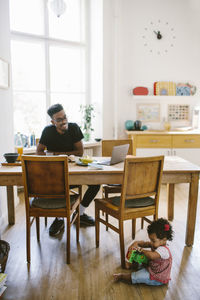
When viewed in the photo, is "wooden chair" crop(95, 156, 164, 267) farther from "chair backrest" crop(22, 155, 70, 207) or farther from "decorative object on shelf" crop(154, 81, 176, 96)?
"decorative object on shelf" crop(154, 81, 176, 96)

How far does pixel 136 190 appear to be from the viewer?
2.20m

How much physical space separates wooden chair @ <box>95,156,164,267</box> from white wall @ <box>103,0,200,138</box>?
255 centimetres

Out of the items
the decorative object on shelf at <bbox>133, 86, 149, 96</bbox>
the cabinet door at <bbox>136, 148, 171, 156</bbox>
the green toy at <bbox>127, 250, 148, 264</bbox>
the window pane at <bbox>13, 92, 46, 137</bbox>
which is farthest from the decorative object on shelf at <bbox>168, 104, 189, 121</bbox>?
the green toy at <bbox>127, 250, 148, 264</bbox>

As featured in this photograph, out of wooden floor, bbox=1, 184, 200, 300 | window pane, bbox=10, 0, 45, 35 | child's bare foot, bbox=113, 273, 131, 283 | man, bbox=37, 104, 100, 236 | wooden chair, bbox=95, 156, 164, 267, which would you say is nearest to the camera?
wooden floor, bbox=1, 184, 200, 300

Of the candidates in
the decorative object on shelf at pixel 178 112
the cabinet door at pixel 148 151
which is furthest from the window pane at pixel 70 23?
the cabinet door at pixel 148 151

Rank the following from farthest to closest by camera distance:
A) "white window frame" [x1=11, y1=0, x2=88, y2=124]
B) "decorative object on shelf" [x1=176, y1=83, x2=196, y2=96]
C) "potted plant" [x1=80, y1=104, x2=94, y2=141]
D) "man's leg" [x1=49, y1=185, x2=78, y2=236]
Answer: "decorative object on shelf" [x1=176, y1=83, x2=196, y2=96], "potted plant" [x1=80, y1=104, x2=94, y2=141], "white window frame" [x1=11, y1=0, x2=88, y2=124], "man's leg" [x1=49, y1=185, x2=78, y2=236]

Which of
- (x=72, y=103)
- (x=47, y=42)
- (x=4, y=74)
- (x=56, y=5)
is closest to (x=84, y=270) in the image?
(x=4, y=74)

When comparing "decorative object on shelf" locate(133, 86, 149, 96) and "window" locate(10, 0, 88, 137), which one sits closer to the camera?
"window" locate(10, 0, 88, 137)

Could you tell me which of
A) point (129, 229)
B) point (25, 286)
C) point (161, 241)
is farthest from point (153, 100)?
point (25, 286)

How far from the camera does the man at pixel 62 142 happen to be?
2.90m

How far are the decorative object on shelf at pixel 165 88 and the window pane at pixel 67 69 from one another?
131 cm

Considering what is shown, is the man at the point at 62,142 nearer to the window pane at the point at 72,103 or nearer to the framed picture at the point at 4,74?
the framed picture at the point at 4,74

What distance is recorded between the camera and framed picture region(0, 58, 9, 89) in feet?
9.66

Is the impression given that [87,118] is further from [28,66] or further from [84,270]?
[84,270]
